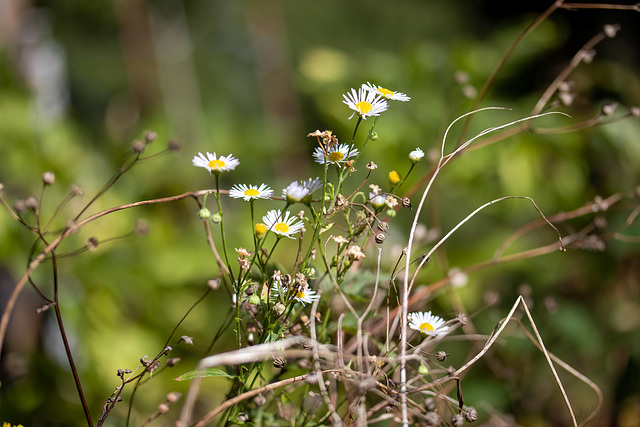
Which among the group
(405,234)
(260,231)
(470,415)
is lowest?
(470,415)

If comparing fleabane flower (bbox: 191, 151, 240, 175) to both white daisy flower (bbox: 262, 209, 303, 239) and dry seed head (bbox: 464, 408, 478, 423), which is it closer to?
white daisy flower (bbox: 262, 209, 303, 239)

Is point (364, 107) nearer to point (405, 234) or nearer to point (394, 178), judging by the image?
point (394, 178)

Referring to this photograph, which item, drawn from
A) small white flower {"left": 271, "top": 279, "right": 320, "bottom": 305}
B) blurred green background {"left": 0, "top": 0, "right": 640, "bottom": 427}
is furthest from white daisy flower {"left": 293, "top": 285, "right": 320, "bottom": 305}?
blurred green background {"left": 0, "top": 0, "right": 640, "bottom": 427}

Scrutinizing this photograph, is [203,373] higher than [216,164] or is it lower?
lower

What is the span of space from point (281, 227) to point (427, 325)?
0.13 metres

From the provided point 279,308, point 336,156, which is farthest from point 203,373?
point 336,156

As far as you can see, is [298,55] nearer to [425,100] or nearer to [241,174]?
[241,174]

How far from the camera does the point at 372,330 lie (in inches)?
19.7

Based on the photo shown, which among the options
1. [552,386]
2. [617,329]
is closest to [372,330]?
[552,386]

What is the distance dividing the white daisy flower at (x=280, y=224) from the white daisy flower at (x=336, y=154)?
48 mm

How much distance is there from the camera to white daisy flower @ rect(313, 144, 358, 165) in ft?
1.26

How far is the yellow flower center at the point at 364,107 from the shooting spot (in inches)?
14.6

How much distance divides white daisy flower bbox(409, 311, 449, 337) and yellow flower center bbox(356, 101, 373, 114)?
0.49 feet

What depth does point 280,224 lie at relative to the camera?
1.26 ft
